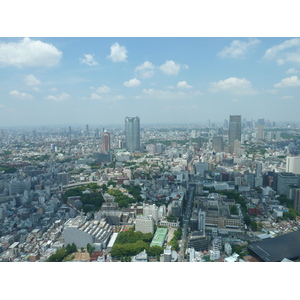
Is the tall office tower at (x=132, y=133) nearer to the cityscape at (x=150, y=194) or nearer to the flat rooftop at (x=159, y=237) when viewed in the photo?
the cityscape at (x=150, y=194)

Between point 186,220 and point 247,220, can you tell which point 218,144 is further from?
point 186,220

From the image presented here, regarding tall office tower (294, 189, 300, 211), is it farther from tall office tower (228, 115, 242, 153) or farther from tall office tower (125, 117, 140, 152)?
tall office tower (125, 117, 140, 152)

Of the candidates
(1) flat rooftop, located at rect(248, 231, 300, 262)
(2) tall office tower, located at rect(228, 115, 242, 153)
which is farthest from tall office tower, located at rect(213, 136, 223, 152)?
(1) flat rooftop, located at rect(248, 231, 300, 262)

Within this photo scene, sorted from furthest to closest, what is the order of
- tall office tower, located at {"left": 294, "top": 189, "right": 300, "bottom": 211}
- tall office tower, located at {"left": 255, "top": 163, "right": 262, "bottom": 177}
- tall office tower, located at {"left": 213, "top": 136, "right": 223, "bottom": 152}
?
tall office tower, located at {"left": 213, "top": 136, "right": 223, "bottom": 152} < tall office tower, located at {"left": 255, "top": 163, "right": 262, "bottom": 177} < tall office tower, located at {"left": 294, "top": 189, "right": 300, "bottom": 211}

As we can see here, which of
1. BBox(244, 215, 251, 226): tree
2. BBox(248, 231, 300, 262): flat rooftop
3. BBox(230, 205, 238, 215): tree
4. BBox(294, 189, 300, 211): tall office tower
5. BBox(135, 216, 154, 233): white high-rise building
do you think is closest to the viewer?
BBox(248, 231, 300, 262): flat rooftop

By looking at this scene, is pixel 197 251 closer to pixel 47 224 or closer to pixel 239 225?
pixel 239 225
